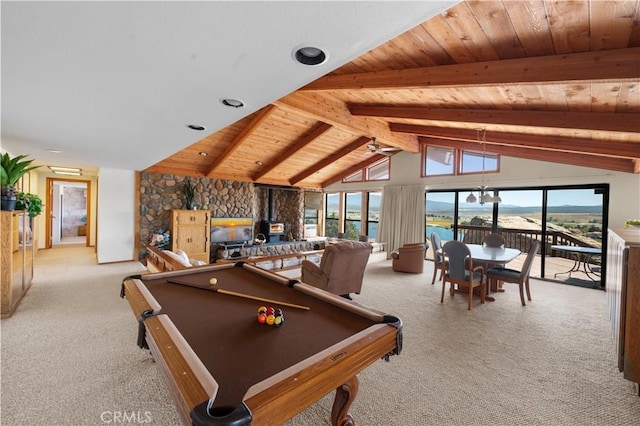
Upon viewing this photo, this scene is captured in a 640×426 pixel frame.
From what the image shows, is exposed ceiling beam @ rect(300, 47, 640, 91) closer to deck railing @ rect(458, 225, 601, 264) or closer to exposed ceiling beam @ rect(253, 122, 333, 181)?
exposed ceiling beam @ rect(253, 122, 333, 181)

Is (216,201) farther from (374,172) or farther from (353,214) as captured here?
(374,172)

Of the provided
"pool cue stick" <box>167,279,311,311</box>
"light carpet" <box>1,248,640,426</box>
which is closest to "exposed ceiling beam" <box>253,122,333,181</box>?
"light carpet" <box>1,248,640,426</box>

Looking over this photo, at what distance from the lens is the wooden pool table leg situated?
154 centimetres

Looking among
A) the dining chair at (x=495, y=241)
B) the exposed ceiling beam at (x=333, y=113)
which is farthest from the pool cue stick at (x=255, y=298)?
the dining chair at (x=495, y=241)

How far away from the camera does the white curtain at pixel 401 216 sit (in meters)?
7.43

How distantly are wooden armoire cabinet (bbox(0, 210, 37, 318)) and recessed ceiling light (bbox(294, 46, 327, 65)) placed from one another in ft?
13.5

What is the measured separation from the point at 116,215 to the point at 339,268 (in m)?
5.81

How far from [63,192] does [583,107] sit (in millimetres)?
13882

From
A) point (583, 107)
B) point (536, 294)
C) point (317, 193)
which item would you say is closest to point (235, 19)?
point (583, 107)

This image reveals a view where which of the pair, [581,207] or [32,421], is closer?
[32,421]

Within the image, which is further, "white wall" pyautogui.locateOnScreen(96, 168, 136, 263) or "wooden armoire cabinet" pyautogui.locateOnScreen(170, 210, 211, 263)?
"wooden armoire cabinet" pyautogui.locateOnScreen(170, 210, 211, 263)

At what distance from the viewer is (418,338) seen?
2.96 m

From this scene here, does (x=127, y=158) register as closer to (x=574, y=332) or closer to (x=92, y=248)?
(x=92, y=248)

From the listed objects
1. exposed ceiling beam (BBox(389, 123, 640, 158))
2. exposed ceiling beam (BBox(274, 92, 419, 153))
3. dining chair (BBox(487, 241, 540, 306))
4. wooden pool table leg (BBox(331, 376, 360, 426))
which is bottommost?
wooden pool table leg (BBox(331, 376, 360, 426))
